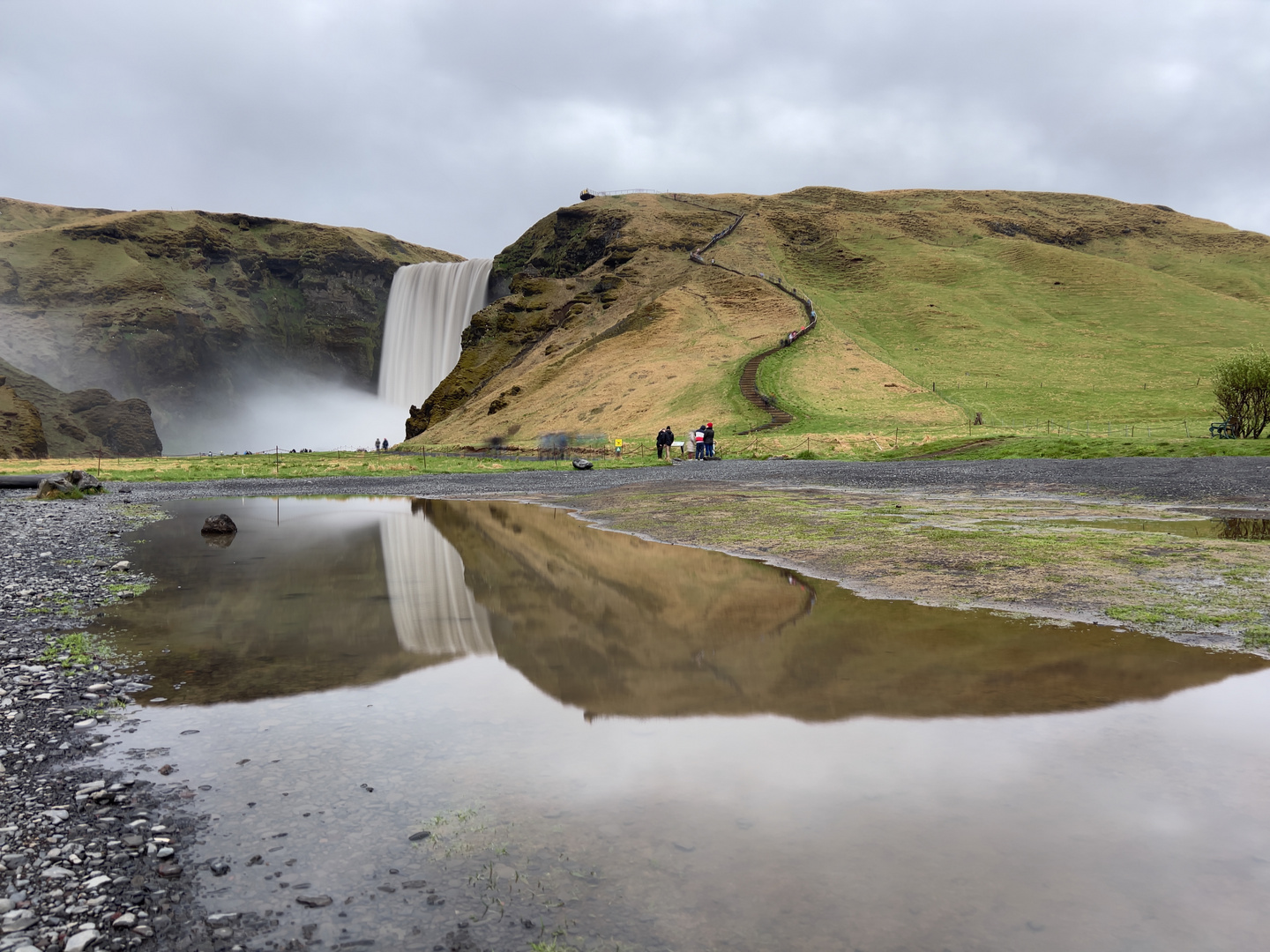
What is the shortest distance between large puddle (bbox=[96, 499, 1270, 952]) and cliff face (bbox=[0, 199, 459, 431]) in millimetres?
136706

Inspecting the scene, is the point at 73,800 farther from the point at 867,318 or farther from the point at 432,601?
the point at 867,318

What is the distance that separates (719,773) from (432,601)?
7.16 meters

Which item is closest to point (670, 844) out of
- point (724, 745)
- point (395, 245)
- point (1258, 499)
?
point (724, 745)

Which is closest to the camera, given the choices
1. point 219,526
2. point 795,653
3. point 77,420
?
point 795,653

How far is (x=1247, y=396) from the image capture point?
42.2m

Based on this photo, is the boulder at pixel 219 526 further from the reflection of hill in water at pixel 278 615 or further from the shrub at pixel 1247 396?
the shrub at pixel 1247 396

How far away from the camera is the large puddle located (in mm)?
3887

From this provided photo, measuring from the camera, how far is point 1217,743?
18.9 ft

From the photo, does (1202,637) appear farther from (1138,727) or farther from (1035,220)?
(1035,220)

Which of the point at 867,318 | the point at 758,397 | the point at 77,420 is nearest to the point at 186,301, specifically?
the point at 77,420

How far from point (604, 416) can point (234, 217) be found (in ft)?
368

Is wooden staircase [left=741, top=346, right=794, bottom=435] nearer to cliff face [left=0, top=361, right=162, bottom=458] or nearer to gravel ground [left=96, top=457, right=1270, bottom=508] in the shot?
gravel ground [left=96, top=457, right=1270, bottom=508]

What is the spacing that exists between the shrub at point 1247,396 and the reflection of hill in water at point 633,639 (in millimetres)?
41224

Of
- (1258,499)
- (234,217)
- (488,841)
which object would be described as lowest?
(488,841)
